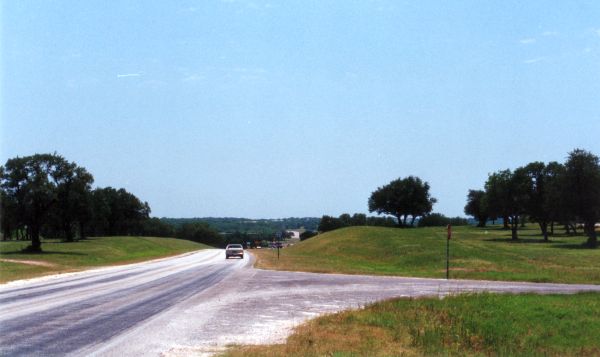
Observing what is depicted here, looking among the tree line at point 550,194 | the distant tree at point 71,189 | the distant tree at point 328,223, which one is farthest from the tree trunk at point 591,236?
the distant tree at point 328,223

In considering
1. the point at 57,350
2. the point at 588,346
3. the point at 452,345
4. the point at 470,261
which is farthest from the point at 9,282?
the point at 470,261

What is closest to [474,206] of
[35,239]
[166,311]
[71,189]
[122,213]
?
[122,213]

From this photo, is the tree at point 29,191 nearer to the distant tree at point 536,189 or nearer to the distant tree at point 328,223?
the distant tree at point 536,189

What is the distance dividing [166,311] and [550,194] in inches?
2838

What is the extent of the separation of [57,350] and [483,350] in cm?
1025

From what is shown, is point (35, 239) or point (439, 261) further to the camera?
point (35, 239)

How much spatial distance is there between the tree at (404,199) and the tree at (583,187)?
45189 mm

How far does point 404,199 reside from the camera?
401 feet

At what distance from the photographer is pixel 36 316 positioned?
55.1ft

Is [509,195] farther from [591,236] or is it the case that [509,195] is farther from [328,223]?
[328,223]

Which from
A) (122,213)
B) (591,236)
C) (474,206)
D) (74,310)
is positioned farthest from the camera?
(122,213)

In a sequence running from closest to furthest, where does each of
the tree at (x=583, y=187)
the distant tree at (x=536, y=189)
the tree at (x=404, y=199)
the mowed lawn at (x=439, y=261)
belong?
1. the mowed lawn at (x=439, y=261)
2. the tree at (x=583, y=187)
3. the distant tree at (x=536, y=189)
4. the tree at (x=404, y=199)

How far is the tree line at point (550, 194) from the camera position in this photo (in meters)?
76.2

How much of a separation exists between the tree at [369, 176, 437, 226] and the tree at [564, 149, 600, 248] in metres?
45.2
